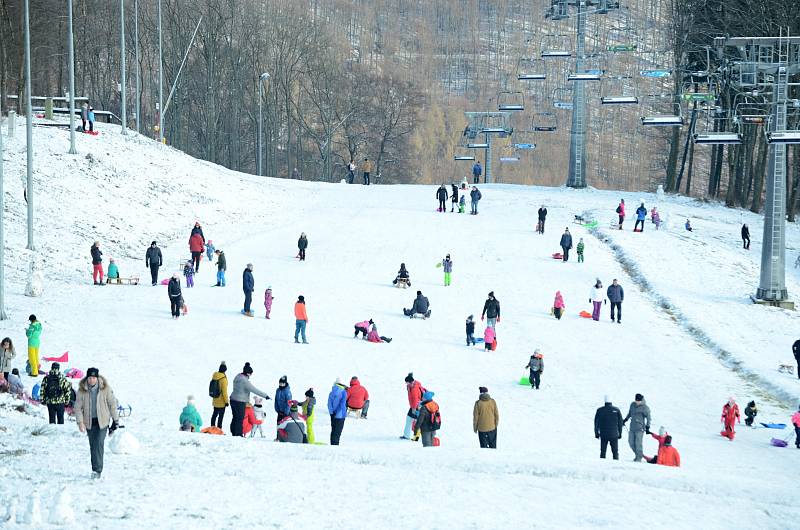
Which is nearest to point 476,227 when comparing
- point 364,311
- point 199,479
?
point 364,311

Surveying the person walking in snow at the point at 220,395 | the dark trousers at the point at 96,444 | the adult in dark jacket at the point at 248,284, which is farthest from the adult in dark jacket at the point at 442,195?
the dark trousers at the point at 96,444

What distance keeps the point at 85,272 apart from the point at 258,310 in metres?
7.55

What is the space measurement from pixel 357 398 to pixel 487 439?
130 inches

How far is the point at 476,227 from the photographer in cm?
4691

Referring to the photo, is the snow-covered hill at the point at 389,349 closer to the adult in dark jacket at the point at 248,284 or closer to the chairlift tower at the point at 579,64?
the adult in dark jacket at the point at 248,284

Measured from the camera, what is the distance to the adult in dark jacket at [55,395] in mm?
17406

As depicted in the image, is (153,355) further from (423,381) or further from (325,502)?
(325,502)

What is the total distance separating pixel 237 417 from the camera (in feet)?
61.0

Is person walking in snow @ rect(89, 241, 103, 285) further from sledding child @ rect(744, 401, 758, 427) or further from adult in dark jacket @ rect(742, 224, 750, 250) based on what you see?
adult in dark jacket @ rect(742, 224, 750, 250)

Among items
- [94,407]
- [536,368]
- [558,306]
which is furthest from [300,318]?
[94,407]

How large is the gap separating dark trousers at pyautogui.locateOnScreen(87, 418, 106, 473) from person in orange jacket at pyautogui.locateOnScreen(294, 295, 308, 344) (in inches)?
515

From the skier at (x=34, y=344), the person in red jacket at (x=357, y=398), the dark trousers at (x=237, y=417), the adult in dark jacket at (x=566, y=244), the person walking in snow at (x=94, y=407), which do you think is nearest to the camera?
the person walking in snow at (x=94, y=407)

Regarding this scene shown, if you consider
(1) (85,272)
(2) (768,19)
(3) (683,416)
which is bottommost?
(3) (683,416)

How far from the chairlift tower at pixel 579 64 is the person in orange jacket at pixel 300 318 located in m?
31.9
